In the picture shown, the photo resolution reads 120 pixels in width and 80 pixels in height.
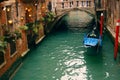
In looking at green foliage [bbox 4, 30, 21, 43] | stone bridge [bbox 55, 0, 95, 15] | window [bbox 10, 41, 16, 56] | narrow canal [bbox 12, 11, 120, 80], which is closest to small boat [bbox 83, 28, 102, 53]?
narrow canal [bbox 12, 11, 120, 80]

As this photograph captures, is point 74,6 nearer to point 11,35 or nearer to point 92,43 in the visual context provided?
point 92,43

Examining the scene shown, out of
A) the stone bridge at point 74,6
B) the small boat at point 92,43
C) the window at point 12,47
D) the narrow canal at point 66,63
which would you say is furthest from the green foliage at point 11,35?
the stone bridge at point 74,6

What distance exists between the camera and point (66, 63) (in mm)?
13023

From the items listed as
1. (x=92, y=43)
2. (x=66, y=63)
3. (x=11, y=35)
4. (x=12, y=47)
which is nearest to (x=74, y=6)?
(x=92, y=43)

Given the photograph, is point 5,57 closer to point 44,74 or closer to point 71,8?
point 44,74

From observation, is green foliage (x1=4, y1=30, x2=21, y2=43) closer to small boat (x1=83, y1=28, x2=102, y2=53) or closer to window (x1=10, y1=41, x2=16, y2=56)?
window (x1=10, y1=41, x2=16, y2=56)

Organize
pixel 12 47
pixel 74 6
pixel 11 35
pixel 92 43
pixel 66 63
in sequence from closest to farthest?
pixel 11 35
pixel 12 47
pixel 66 63
pixel 92 43
pixel 74 6

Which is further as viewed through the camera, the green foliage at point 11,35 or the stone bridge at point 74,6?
the stone bridge at point 74,6

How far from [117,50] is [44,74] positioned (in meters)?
4.13

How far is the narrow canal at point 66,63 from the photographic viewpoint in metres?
11.3

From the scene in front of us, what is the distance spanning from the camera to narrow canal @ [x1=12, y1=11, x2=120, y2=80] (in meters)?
11.3

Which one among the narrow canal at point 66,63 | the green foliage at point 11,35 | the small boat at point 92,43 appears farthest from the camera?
the small boat at point 92,43

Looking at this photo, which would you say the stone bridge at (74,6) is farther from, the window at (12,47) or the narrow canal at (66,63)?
the window at (12,47)

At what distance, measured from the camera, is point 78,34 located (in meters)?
19.6
